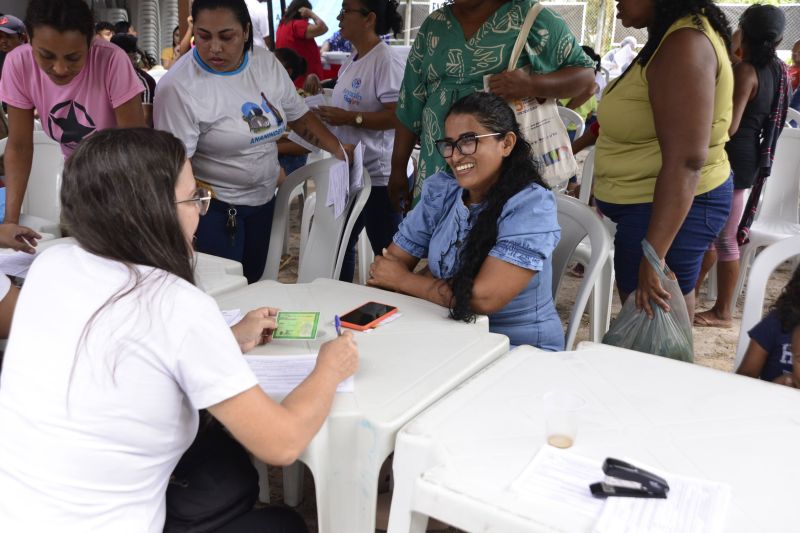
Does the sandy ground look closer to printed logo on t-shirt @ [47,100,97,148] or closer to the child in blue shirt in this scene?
the child in blue shirt

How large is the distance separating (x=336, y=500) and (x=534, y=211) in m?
0.92

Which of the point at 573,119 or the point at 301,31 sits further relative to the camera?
the point at 301,31

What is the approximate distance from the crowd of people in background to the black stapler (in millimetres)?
472

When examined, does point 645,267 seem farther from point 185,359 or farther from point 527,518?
point 185,359

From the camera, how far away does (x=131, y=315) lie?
3.48ft

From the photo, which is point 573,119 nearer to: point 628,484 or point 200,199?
point 200,199

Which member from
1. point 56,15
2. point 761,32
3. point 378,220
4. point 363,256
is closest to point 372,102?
point 378,220

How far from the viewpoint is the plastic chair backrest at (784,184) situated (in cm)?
384

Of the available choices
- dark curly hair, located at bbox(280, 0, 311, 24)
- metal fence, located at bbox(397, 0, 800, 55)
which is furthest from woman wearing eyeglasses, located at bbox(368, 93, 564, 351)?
metal fence, located at bbox(397, 0, 800, 55)

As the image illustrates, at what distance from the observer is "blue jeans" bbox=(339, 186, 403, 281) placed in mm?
3113

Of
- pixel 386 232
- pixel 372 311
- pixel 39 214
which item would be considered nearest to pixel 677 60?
pixel 372 311

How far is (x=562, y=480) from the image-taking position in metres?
1.08

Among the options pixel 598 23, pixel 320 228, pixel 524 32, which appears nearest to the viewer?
pixel 524 32

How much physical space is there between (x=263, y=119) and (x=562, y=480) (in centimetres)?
179
